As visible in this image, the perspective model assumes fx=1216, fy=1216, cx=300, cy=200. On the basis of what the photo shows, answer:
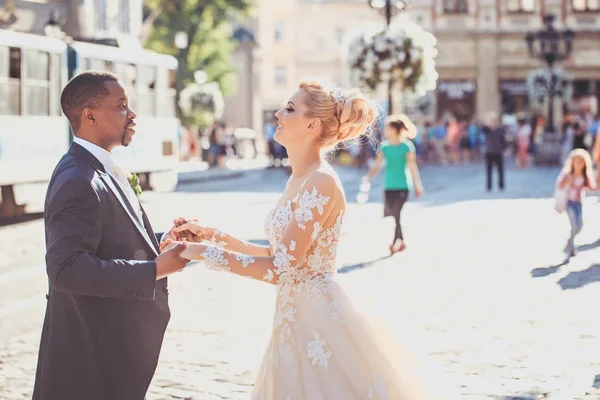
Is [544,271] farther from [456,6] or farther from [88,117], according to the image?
[456,6]

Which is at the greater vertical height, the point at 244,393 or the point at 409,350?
the point at 409,350

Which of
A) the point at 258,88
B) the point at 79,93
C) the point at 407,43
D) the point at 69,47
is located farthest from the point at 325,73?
the point at 79,93

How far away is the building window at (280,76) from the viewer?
85.9m

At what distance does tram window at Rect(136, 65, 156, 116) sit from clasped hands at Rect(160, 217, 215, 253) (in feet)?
71.1

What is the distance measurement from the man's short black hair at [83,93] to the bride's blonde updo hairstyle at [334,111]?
100 cm

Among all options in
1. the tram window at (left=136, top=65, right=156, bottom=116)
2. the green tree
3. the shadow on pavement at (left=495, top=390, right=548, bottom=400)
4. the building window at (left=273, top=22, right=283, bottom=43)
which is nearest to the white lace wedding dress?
the shadow on pavement at (left=495, top=390, right=548, bottom=400)

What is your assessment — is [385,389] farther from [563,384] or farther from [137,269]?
[563,384]

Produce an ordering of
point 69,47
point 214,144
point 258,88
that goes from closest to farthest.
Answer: point 69,47 → point 214,144 → point 258,88

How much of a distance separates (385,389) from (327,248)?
1.94 ft

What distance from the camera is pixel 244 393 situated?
6.83 metres

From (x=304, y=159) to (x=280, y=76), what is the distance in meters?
81.5

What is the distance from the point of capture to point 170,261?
399 cm

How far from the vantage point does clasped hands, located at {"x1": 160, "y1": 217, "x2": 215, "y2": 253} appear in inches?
184

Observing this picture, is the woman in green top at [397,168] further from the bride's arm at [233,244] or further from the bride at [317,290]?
the bride at [317,290]
